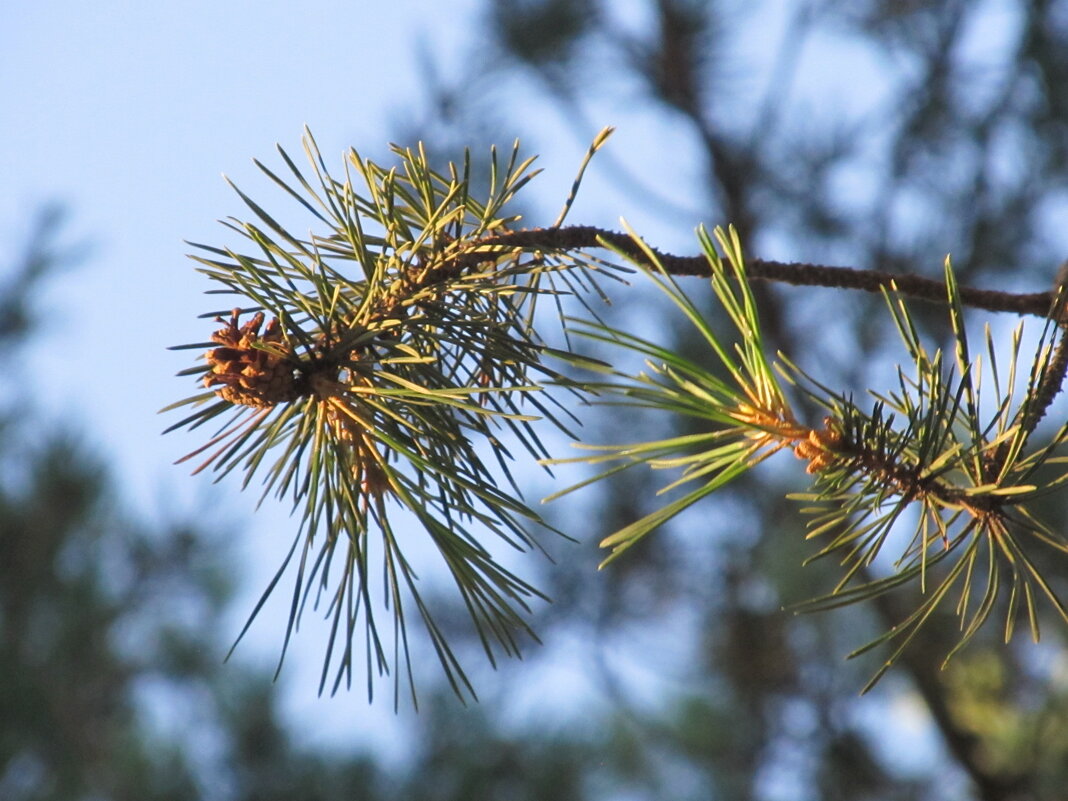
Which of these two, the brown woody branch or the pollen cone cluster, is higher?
the brown woody branch

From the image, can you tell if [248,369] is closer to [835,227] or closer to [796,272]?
[796,272]

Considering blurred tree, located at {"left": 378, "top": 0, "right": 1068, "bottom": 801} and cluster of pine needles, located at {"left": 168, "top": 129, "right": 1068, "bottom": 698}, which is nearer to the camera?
cluster of pine needles, located at {"left": 168, "top": 129, "right": 1068, "bottom": 698}

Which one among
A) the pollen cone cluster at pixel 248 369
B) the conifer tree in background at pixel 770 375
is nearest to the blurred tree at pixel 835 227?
the conifer tree in background at pixel 770 375

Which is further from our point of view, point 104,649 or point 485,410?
point 104,649

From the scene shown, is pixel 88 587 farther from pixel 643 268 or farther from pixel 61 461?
pixel 643 268

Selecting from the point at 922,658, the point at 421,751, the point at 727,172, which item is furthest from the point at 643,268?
the point at 421,751

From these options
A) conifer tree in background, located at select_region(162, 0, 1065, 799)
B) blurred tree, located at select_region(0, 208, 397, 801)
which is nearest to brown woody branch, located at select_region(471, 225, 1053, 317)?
conifer tree in background, located at select_region(162, 0, 1065, 799)

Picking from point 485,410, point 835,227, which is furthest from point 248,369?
point 835,227

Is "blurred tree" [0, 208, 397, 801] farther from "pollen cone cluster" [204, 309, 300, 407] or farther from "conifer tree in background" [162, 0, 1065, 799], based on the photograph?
"pollen cone cluster" [204, 309, 300, 407]
